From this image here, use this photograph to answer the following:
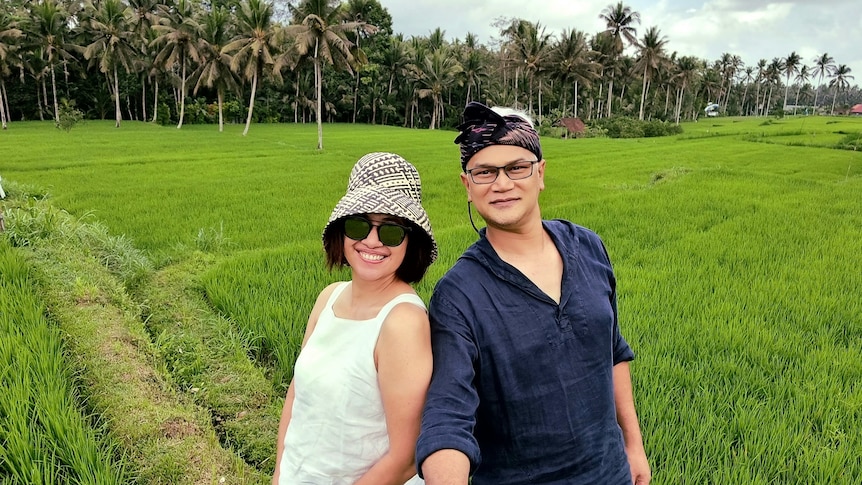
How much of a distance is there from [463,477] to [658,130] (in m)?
36.0

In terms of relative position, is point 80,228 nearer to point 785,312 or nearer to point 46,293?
point 46,293

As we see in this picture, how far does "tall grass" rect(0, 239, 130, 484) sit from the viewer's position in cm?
194

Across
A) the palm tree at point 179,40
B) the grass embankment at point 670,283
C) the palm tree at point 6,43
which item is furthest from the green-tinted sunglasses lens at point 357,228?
the palm tree at point 6,43

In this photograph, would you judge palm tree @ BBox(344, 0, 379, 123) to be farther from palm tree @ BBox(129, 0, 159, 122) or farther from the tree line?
palm tree @ BBox(129, 0, 159, 122)

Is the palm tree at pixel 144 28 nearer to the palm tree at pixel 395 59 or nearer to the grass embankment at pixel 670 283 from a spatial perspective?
the palm tree at pixel 395 59

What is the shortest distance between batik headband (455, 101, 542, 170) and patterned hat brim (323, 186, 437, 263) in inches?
8.2

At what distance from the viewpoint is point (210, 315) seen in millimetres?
4062

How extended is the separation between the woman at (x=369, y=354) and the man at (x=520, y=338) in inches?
3.2

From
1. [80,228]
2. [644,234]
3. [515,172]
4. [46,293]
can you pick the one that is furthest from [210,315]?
[644,234]

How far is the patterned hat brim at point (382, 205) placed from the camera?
133 centimetres

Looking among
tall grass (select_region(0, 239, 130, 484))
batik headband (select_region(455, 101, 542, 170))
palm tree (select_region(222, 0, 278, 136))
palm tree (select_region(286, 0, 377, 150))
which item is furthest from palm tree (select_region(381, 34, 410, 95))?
batik headband (select_region(455, 101, 542, 170))

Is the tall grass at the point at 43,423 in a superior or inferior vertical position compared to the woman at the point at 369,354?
inferior

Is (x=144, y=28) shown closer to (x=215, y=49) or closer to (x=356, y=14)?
(x=215, y=49)

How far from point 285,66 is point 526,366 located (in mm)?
29684
